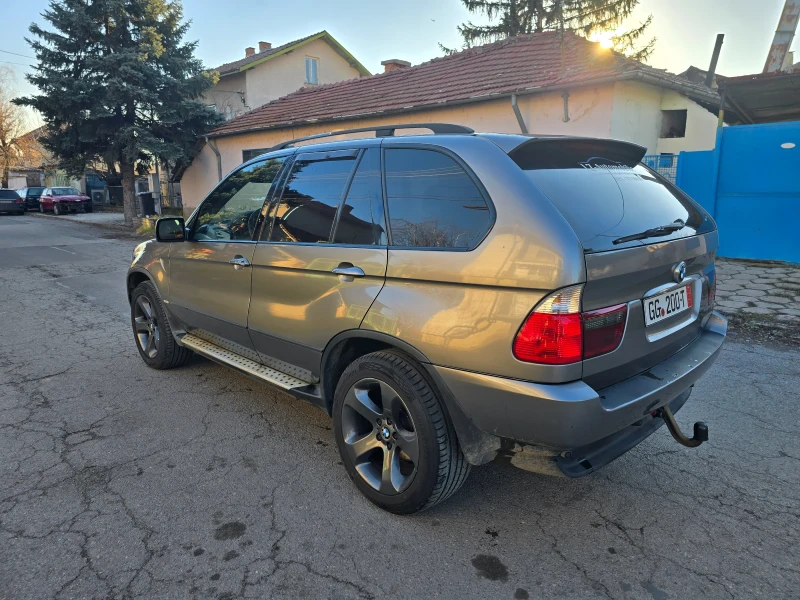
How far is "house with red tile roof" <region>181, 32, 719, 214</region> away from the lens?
9359 millimetres

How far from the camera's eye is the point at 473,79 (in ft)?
38.7

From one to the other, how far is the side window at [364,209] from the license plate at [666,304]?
1.27m

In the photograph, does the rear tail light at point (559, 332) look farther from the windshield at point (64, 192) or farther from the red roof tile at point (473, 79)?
the windshield at point (64, 192)

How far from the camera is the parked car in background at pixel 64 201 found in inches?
1145

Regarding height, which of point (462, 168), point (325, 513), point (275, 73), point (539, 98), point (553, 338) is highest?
point (275, 73)

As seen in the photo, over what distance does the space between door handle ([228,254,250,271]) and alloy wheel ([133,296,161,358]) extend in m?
1.43

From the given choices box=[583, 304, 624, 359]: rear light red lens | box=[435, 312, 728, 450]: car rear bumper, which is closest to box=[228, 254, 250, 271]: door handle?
box=[435, 312, 728, 450]: car rear bumper

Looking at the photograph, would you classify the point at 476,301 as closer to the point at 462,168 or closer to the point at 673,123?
the point at 462,168

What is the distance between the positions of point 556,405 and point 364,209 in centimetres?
141

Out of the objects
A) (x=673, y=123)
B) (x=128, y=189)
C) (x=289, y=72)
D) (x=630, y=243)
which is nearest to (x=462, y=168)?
(x=630, y=243)

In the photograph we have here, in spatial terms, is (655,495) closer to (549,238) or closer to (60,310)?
(549,238)

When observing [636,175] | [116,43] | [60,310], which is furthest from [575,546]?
[116,43]

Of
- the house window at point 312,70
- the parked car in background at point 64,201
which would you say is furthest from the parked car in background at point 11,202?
the house window at point 312,70

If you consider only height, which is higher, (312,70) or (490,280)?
(312,70)
